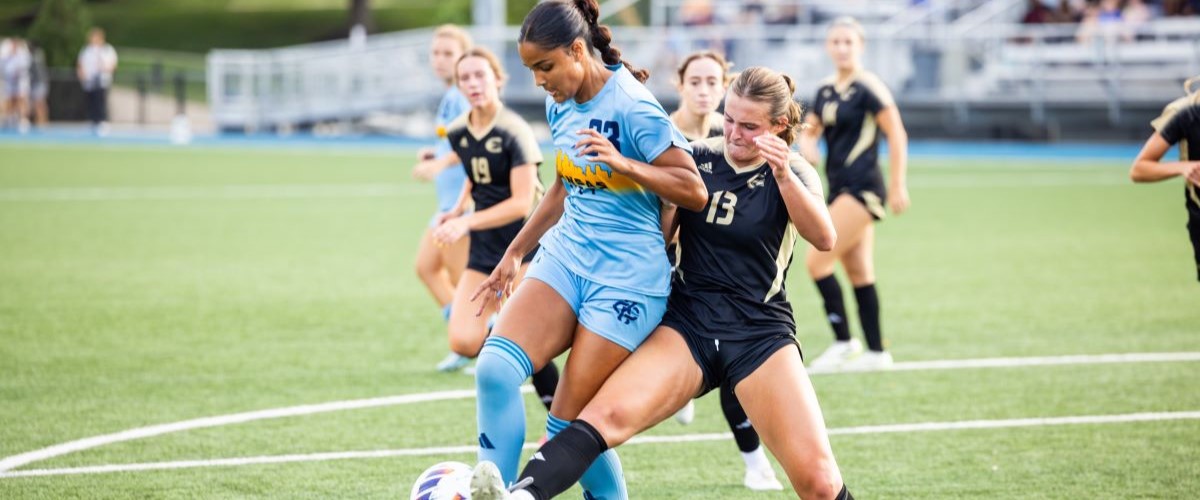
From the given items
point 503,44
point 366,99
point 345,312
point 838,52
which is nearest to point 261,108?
point 366,99

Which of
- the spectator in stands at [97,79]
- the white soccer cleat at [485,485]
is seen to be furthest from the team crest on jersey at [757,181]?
the spectator in stands at [97,79]

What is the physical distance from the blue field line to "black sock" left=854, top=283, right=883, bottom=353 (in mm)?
16123

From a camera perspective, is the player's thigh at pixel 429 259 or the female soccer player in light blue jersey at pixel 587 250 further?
the player's thigh at pixel 429 259

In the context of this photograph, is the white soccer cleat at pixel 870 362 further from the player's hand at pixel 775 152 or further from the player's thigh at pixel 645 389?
the player's hand at pixel 775 152

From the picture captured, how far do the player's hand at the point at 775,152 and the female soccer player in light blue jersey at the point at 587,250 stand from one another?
0.91 ft

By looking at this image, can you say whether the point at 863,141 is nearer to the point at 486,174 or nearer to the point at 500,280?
Result: the point at 486,174

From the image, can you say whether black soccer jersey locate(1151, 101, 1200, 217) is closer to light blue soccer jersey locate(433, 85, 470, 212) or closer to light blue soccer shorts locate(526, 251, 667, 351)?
light blue soccer shorts locate(526, 251, 667, 351)

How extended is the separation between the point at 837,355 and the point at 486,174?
2.84m

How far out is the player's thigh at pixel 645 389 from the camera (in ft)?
14.9

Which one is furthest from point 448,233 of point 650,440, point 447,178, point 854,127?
point 854,127

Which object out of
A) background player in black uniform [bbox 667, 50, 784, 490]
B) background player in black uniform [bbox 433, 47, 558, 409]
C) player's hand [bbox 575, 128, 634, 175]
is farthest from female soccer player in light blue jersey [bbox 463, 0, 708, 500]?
background player in black uniform [bbox 433, 47, 558, 409]

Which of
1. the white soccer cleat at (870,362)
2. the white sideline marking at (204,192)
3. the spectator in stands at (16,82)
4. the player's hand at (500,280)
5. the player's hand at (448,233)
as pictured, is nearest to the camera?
the player's hand at (500,280)

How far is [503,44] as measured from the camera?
96.8 ft

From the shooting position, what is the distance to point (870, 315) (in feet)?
28.8
